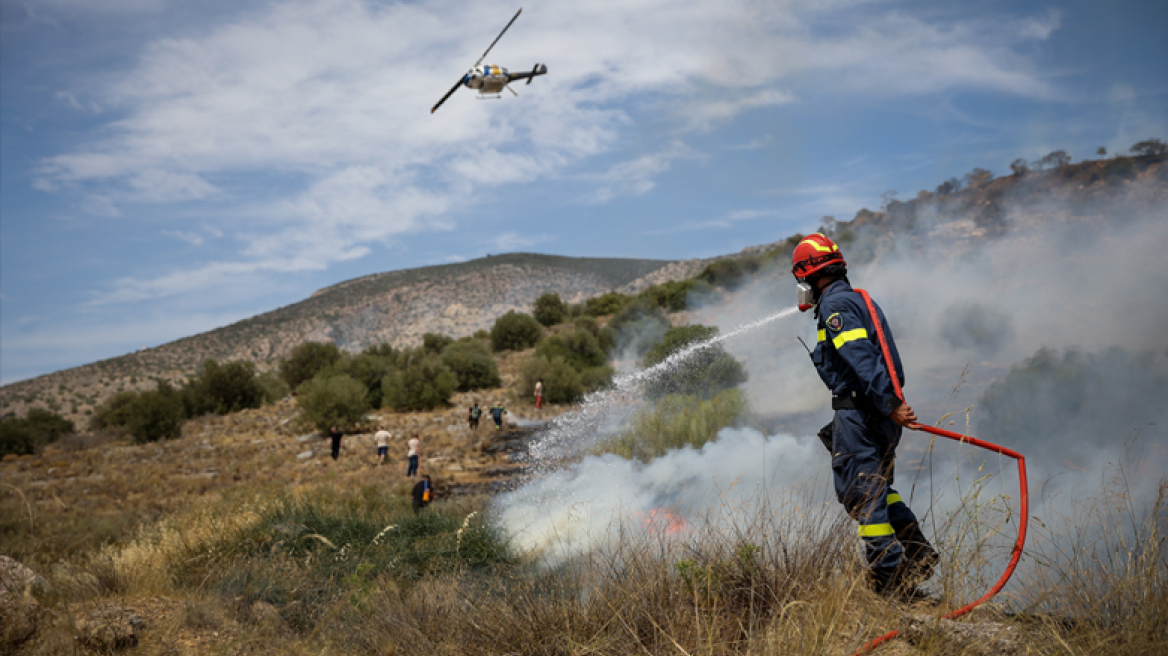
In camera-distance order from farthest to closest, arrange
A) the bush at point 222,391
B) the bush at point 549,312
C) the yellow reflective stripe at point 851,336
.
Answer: the bush at point 549,312 < the bush at point 222,391 < the yellow reflective stripe at point 851,336

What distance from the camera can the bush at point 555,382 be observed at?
3100 centimetres

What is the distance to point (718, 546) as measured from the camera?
13.0ft

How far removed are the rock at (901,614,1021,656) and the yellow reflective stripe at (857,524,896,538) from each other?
0.56 m

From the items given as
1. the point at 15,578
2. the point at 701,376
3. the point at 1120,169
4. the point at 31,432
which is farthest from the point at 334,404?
the point at 1120,169

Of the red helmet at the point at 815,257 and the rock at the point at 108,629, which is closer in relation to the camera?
the red helmet at the point at 815,257

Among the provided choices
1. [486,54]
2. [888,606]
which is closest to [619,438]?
[888,606]

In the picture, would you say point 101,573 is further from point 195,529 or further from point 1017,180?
point 1017,180

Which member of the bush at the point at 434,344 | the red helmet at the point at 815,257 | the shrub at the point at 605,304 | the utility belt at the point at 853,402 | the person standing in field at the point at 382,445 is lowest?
the person standing in field at the point at 382,445

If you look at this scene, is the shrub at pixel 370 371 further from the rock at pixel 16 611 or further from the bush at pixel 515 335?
the rock at pixel 16 611

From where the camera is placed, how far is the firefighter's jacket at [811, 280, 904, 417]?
363 cm

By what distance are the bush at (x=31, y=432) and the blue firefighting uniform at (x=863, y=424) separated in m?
41.8

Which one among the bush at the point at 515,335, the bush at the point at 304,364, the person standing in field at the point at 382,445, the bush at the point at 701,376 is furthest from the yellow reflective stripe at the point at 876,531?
the bush at the point at 515,335

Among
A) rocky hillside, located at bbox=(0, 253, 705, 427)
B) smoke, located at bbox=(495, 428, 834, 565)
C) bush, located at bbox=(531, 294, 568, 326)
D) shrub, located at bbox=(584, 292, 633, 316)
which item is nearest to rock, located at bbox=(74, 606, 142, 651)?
smoke, located at bbox=(495, 428, 834, 565)

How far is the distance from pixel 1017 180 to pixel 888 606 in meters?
12.7
